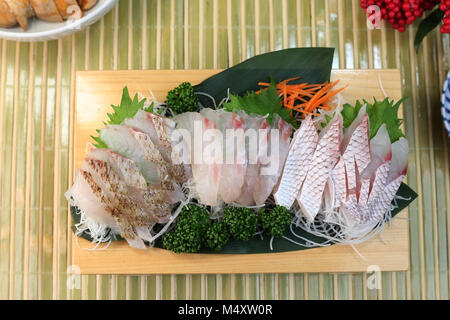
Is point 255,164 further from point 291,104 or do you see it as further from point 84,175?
point 84,175

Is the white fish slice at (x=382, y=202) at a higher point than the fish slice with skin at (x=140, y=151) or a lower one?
lower

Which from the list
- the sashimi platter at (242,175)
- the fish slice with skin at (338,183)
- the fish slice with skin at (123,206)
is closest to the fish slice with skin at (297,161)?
the sashimi platter at (242,175)

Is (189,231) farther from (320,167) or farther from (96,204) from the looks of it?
(320,167)

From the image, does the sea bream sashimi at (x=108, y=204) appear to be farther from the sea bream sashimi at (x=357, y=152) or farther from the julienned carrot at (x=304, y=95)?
the sea bream sashimi at (x=357, y=152)

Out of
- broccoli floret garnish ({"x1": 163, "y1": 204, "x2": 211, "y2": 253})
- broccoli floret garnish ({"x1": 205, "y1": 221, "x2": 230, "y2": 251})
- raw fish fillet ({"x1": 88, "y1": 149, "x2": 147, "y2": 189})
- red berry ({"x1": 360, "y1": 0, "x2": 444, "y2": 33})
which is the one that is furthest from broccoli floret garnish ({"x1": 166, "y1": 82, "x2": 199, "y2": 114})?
red berry ({"x1": 360, "y1": 0, "x2": 444, "y2": 33})

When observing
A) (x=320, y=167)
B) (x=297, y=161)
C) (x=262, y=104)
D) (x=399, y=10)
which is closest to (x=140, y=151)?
(x=262, y=104)
